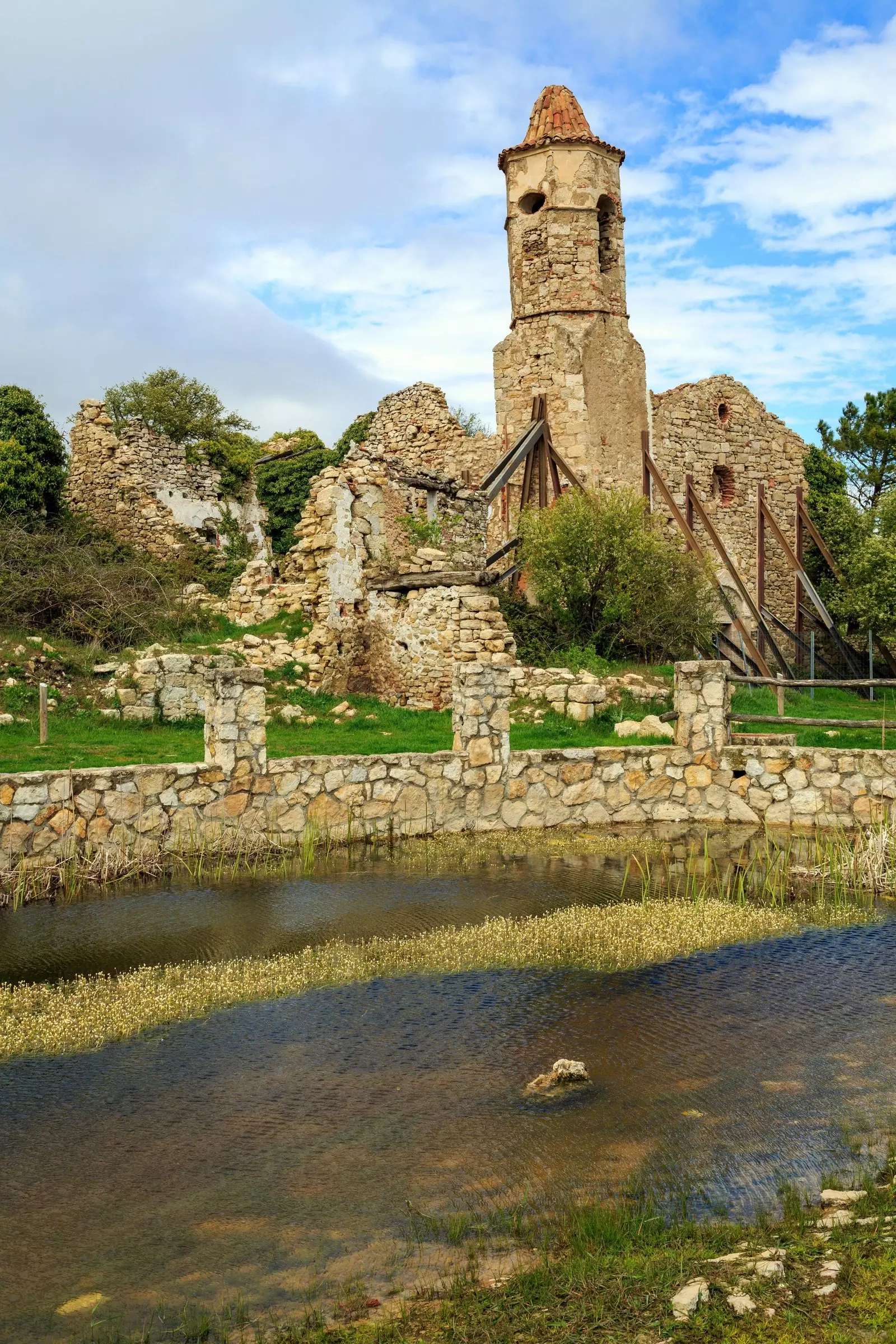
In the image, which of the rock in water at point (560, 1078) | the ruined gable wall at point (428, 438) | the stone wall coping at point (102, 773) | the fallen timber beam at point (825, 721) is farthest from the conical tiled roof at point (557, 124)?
the rock in water at point (560, 1078)

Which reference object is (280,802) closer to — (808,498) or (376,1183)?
(376,1183)

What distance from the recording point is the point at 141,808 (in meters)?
11.6

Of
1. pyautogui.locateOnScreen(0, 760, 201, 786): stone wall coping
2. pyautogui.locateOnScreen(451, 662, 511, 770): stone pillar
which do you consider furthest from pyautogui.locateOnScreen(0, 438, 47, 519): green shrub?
pyautogui.locateOnScreen(451, 662, 511, 770): stone pillar

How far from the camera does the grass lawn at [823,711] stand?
625 inches

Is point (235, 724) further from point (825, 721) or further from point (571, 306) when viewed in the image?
point (571, 306)

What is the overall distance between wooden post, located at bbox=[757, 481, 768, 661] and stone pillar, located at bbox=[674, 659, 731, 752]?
1439 cm

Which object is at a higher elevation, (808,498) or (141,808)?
(808,498)

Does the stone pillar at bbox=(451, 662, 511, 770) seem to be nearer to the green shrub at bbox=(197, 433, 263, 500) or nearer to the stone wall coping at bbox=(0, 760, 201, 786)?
the stone wall coping at bbox=(0, 760, 201, 786)

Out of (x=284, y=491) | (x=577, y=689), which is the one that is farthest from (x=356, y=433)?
(x=577, y=689)

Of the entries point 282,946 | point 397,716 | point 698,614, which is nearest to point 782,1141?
point 282,946

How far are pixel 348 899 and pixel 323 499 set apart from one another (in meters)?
12.5

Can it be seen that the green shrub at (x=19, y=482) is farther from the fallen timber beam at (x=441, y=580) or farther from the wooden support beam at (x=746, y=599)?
the wooden support beam at (x=746, y=599)

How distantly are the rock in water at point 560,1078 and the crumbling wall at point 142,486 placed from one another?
21405mm

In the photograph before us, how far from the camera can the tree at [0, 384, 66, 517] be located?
22984mm
